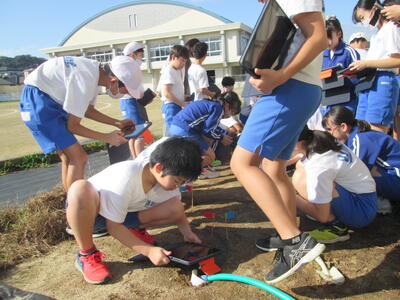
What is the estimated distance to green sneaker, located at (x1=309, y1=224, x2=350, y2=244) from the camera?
2.10 m

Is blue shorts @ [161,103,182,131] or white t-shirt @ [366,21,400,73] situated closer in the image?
white t-shirt @ [366,21,400,73]

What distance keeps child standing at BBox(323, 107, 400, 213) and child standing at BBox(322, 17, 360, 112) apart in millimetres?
1166

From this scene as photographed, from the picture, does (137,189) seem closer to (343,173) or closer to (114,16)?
(343,173)

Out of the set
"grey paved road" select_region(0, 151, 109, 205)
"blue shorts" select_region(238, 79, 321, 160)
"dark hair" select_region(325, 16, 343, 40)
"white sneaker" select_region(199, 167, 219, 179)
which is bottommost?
"grey paved road" select_region(0, 151, 109, 205)

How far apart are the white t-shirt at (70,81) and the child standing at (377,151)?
1.88m

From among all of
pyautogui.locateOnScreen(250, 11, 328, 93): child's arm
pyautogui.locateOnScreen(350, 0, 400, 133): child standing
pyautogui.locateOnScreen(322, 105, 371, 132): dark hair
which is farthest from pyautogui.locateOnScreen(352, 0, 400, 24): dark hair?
pyautogui.locateOnScreen(250, 11, 328, 93): child's arm

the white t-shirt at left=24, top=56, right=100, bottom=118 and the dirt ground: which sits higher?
the white t-shirt at left=24, top=56, right=100, bottom=118

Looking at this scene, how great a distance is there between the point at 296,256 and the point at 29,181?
4019 mm

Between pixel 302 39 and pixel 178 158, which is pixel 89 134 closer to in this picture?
pixel 178 158

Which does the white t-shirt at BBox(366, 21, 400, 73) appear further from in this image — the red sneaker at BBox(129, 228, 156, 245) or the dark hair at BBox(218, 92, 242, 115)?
the red sneaker at BBox(129, 228, 156, 245)

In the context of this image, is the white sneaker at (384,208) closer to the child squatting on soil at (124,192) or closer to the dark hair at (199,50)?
the child squatting on soil at (124,192)

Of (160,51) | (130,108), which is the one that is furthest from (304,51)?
(160,51)

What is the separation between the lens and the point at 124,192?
1.84 m

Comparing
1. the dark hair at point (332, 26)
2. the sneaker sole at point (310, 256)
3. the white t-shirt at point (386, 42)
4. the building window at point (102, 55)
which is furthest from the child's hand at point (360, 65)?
the building window at point (102, 55)
